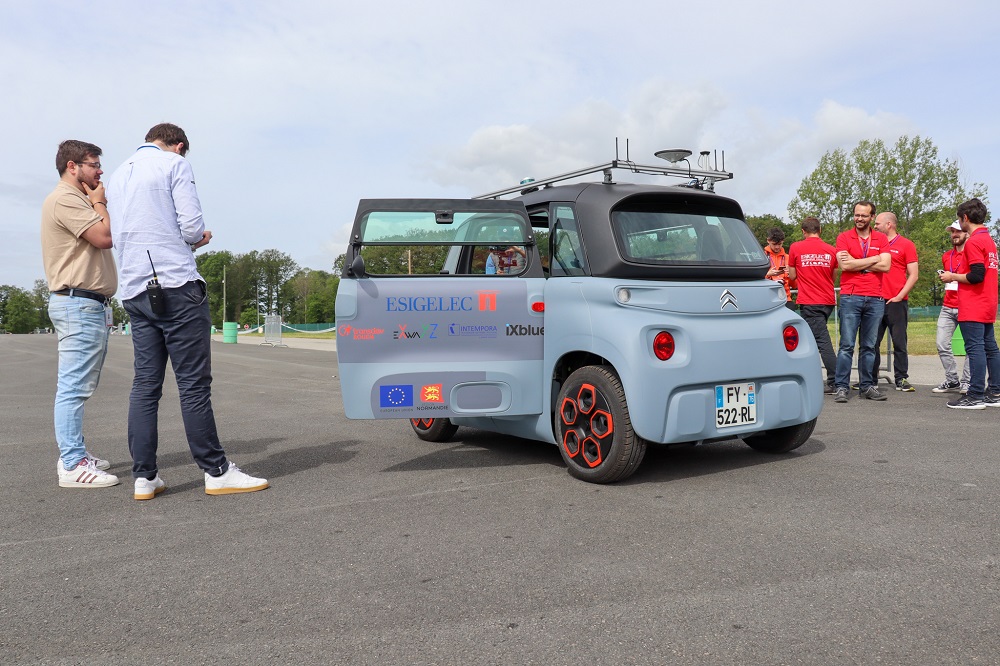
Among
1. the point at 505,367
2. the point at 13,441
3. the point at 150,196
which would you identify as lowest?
the point at 13,441

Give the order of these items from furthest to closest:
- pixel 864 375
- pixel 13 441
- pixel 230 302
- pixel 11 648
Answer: pixel 230 302 → pixel 864 375 → pixel 13 441 → pixel 11 648

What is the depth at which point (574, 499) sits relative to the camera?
163 inches

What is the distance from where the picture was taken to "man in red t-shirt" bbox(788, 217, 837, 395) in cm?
874

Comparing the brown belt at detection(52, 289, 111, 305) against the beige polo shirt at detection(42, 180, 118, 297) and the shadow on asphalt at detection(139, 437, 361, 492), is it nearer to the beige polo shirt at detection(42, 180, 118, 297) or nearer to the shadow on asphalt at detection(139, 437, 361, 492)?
the beige polo shirt at detection(42, 180, 118, 297)

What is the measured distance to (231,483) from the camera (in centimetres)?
447

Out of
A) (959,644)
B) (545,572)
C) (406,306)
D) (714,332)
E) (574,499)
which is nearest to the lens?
(959,644)

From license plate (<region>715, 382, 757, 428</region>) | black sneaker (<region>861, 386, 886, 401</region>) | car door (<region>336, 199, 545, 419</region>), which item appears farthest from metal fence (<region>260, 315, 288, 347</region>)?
license plate (<region>715, 382, 757, 428</region>)

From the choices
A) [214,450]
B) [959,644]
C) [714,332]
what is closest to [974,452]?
[714,332]

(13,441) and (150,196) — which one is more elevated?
(150,196)

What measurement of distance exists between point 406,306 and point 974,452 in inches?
147

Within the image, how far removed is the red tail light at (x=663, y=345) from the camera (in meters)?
4.26

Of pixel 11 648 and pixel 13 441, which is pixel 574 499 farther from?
pixel 13 441

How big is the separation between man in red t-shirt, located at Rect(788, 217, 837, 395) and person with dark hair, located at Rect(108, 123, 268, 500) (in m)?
6.64

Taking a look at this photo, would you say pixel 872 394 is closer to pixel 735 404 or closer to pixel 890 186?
pixel 735 404
